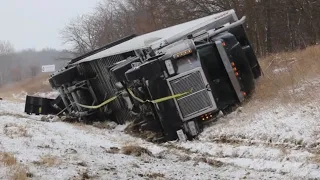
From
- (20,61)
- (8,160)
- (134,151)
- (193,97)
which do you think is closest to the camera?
(8,160)

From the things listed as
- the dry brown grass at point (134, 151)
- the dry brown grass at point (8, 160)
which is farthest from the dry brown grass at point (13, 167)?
the dry brown grass at point (134, 151)

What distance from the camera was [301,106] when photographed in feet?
25.8

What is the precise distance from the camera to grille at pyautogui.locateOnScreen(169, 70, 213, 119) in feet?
29.0

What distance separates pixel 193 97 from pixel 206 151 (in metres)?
1.62

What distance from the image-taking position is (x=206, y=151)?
7430 mm

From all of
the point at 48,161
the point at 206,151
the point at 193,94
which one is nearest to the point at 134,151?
the point at 206,151

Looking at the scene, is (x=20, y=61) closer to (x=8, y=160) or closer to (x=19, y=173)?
(x=8, y=160)

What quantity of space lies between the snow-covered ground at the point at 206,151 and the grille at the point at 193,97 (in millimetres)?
410

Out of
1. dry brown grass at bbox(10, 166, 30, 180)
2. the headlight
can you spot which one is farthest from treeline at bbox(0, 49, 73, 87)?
dry brown grass at bbox(10, 166, 30, 180)

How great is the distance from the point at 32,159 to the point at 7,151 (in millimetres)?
585

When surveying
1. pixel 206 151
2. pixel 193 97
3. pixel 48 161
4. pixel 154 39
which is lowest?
Answer: pixel 206 151

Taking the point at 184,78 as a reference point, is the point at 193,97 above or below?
below

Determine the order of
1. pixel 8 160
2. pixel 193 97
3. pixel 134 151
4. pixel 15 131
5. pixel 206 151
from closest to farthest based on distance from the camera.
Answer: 1. pixel 8 160
2. pixel 134 151
3. pixel 206 151
4. pixel 15 131
5. pixel 193 97

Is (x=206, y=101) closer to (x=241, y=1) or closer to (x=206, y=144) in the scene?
(x=206, y=144)
